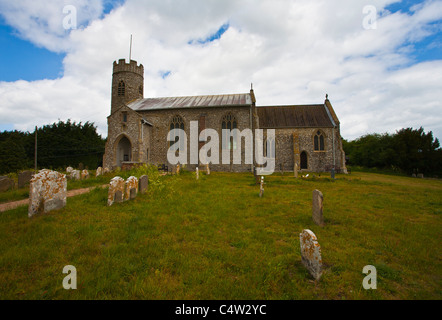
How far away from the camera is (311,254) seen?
316 centimetres

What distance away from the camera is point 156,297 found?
8.31 ft

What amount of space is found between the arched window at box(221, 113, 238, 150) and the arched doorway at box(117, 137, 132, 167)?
11.3 m

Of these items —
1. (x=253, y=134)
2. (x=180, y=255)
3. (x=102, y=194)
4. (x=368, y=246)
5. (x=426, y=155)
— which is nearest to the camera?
(x=180, y=255)

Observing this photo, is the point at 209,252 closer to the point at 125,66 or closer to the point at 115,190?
the point at 115,190

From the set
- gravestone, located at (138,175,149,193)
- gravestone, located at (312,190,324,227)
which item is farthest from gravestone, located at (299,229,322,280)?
gravestone, located at (138,175,149,193)

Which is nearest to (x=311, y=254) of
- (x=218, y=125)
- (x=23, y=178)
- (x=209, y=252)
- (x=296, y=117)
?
(x=209, y=252)

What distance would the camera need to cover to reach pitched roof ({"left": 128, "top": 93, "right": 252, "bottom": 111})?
22539mm

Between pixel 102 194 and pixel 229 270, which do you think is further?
pixel 102 194

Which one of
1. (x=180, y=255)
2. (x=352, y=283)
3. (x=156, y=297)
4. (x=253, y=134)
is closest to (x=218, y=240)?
(x=180, y=255)

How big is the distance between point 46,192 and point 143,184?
341 centimetres

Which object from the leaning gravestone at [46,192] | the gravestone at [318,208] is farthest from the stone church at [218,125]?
the gravestone at [318,208]
